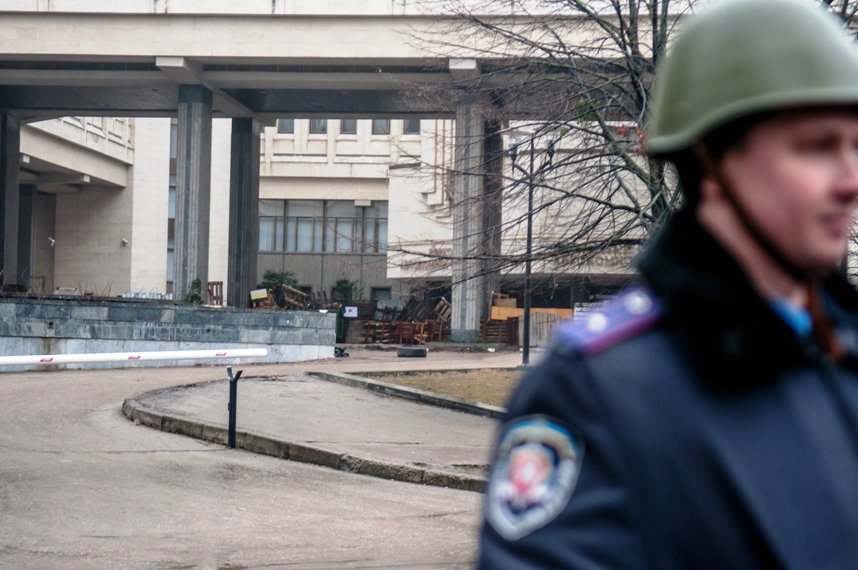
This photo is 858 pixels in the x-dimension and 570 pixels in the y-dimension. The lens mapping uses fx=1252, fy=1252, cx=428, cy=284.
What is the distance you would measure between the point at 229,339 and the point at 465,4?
13.0m

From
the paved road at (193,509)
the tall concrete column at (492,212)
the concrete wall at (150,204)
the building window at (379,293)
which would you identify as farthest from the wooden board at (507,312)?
the paved road at (193,509)

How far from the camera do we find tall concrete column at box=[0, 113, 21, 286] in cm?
4816

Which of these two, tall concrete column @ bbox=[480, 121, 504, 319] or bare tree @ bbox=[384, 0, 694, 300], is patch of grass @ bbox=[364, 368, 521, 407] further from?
bare tree @ bbox=[384, 0, 694, 300]

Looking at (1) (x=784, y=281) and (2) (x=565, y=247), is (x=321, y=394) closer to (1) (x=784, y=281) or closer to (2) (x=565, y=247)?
(2) (x=565, y=247)

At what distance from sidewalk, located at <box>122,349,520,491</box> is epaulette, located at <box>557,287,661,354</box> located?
36.3 ft

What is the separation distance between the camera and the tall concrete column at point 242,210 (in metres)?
48.3

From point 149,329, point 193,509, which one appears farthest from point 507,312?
point 193,509

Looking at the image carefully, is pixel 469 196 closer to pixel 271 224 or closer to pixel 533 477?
pixel 533 477

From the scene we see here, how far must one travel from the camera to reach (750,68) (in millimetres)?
1476

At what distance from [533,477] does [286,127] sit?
71.3 m

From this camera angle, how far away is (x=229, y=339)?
30016 mm

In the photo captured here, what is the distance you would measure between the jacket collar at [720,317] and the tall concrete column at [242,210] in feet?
155

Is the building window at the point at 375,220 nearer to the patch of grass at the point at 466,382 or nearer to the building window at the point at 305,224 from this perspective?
the building window at the point at 305,224

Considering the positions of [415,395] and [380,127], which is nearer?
[415,395]
